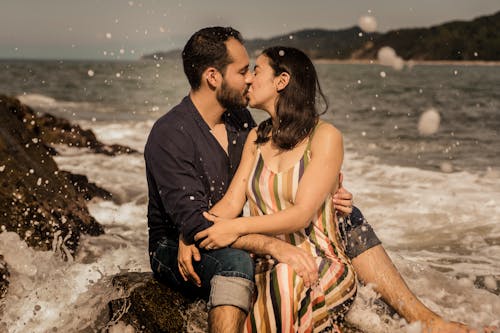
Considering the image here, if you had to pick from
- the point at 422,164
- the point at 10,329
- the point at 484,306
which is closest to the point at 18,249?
the point at 10,329

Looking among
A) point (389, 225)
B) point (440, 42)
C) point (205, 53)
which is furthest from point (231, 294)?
point (440, 42)

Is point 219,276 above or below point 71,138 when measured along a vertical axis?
above

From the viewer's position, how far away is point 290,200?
Result: 3.93 metres

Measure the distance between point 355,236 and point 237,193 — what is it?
1.04 meters

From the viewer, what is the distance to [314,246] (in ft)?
12.9

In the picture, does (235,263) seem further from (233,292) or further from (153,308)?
(153,308)

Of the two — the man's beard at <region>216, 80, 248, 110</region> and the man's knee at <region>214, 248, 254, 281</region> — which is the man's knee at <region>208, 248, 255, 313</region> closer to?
the man's knee at <region>214, 248, 254, 281</region>

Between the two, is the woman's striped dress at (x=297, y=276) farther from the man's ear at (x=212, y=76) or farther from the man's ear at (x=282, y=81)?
the man's ear at (x=212, y=76)

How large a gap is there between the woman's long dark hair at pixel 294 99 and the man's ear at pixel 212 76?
2.17 feet

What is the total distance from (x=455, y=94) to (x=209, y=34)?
124 ft

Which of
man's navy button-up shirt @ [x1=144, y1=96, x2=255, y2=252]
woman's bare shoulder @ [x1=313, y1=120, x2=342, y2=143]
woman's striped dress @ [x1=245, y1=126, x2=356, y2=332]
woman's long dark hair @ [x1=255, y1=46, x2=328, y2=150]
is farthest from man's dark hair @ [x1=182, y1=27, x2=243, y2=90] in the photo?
woman's bare shoulder @ [x1=313, y1=120, x2=342, y2=143]

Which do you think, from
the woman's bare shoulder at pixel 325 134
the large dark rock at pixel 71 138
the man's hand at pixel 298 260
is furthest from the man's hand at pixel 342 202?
the large dark rock at pixel 71 138

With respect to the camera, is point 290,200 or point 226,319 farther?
point 290,200

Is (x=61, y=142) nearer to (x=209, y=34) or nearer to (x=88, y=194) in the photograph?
(x=88, y=194)
